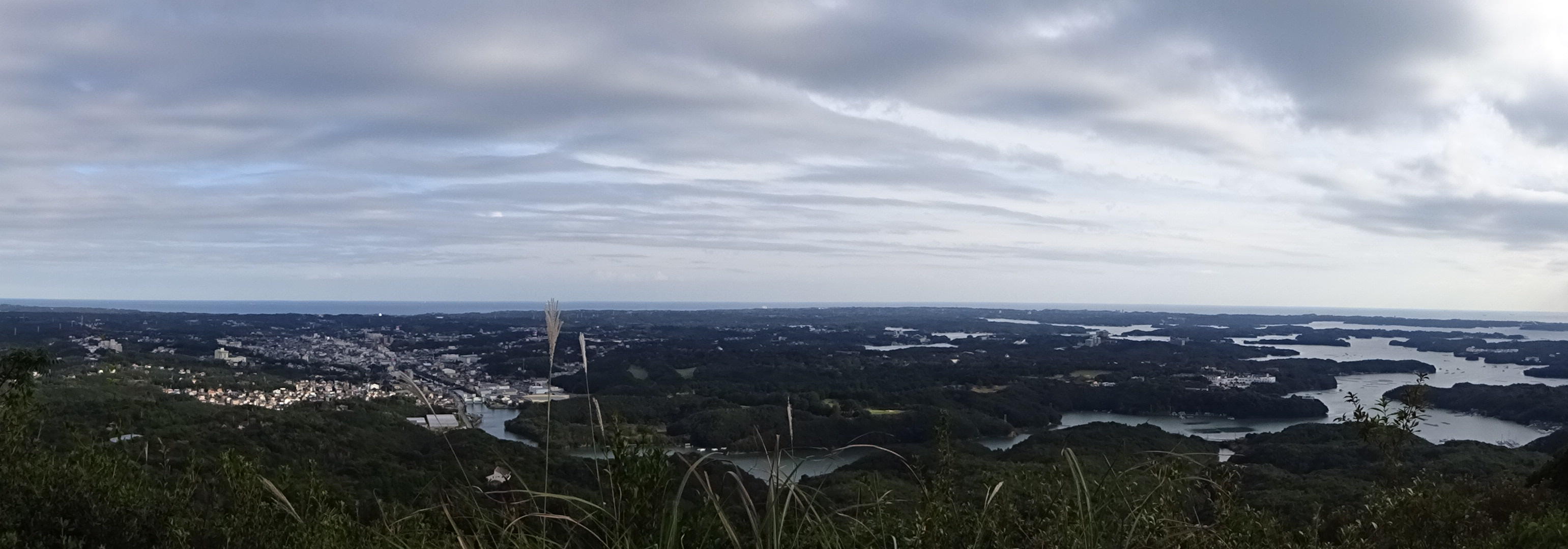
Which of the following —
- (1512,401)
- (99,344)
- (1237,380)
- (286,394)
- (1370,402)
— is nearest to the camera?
(286,394)

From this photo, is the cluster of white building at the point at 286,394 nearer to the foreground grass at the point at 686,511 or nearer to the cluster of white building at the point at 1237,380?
the foreground grass at the point at 686,511

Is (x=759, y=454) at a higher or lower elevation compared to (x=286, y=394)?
higher

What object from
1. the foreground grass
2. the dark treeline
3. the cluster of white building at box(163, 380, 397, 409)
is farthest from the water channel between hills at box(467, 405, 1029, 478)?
the dark treeline

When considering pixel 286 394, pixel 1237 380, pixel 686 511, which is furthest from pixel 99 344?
pixel 1237 380

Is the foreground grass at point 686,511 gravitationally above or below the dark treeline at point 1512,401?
above

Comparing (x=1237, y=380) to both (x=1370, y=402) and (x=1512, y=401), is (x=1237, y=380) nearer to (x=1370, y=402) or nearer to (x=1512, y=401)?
(x=1370, y=402)

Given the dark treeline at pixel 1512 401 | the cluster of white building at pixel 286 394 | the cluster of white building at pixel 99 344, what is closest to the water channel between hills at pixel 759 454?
the cluster of white building at pixel 286 394

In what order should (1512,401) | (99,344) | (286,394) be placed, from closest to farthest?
(286,394) → (1512,401) → (99,344)

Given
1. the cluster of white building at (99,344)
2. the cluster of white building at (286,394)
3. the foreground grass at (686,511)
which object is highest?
the foreground grass at (686,511)

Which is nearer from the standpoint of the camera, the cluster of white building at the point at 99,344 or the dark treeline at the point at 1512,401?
the dark treeline at the point at 1512,401

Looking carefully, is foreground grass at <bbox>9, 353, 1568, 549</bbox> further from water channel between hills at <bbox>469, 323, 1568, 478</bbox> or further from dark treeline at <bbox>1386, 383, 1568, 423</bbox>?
dark treeline at <bbox>1386, 383, 1568, 423</bbox>

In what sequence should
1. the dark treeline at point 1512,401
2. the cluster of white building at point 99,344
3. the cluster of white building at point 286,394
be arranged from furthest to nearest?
the cluster of white building at point 99,344
the dark treeline at point 1512,401
the cluster of white building at point 286,394
